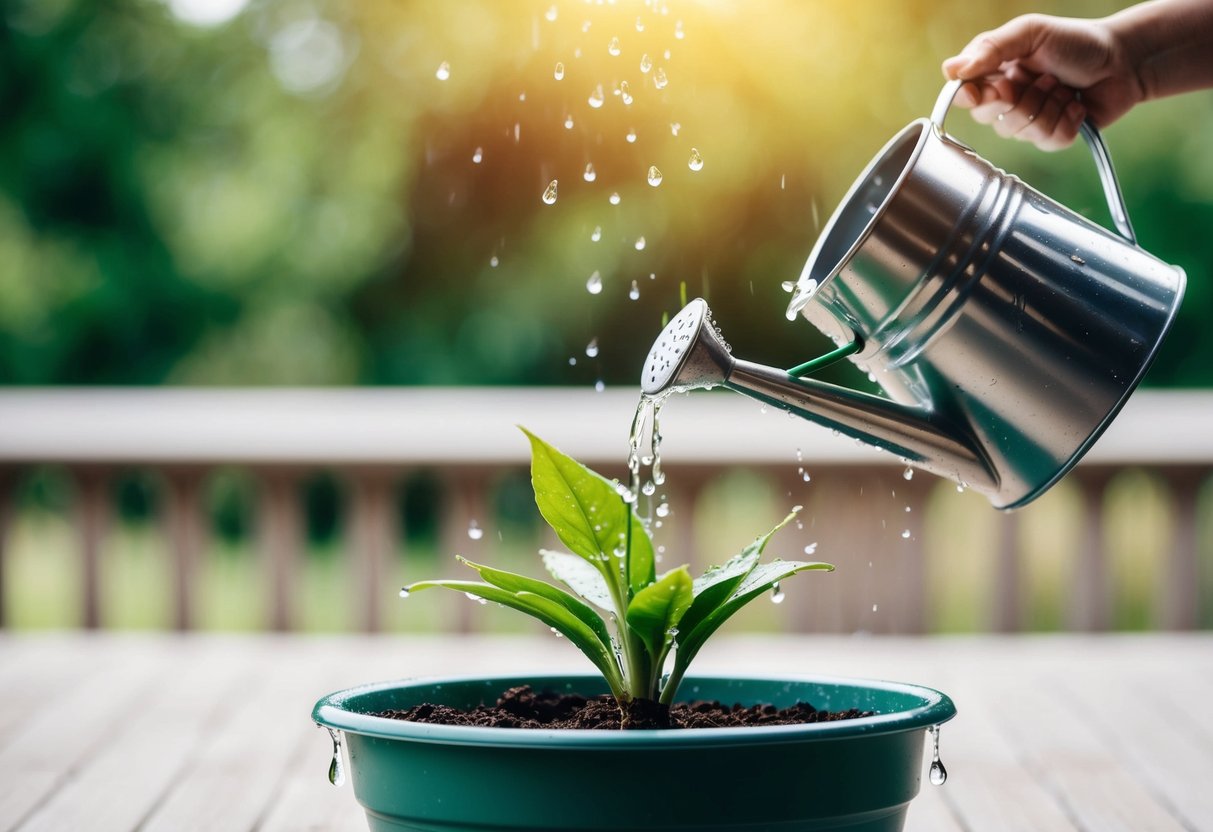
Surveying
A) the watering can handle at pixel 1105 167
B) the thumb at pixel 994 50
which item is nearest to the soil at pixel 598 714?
the watering can handle at pixel 1105 167

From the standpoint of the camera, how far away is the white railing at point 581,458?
2730 millimetres

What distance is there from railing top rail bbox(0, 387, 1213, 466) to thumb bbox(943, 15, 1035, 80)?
5.48 feet

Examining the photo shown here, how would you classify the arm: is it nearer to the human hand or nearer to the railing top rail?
the human hand

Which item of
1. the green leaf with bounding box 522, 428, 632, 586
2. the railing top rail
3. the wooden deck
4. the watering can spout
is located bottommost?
the wooden deck

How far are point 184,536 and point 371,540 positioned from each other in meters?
0.41

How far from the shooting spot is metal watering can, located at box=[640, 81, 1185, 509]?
749 mm

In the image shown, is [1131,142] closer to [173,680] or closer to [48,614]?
[173,680]

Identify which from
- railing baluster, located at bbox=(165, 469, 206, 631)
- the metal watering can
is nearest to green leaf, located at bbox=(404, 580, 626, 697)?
the metal watering can

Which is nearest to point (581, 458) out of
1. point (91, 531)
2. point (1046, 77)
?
point (91, 531)

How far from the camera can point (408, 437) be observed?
278cm

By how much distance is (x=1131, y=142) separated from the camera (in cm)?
617

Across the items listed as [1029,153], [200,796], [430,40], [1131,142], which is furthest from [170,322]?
[200,796]

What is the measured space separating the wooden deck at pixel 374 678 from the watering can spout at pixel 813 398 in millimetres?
244

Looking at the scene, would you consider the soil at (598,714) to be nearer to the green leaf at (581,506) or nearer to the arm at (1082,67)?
the green leaf at (581,506)
